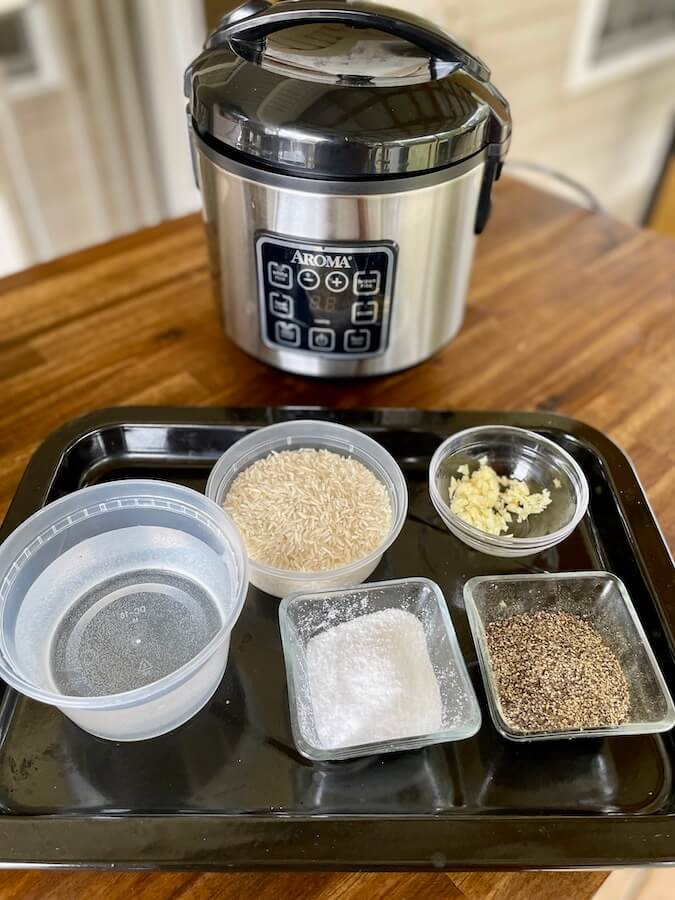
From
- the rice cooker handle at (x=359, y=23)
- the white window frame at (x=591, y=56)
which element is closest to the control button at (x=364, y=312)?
the rice cooker handle at (x=359, y=23)

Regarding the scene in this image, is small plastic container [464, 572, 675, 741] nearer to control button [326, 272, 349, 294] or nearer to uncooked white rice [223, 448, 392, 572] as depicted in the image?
uncooked white rice [223, 448, 392, 572]

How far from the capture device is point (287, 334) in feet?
2.45

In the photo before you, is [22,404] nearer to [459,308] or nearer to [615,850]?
[459,308]

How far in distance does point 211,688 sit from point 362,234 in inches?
16.3

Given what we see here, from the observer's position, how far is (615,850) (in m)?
0.48

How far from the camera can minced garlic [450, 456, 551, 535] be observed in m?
0.69

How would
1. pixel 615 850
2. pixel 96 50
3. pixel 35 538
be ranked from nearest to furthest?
pixel 615 850 < pixel 35 538 < pixel 96 50

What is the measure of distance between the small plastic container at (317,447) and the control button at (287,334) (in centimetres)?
8

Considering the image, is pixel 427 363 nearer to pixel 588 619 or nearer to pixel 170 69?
pixel 588 619

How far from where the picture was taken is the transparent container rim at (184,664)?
1.54 feet

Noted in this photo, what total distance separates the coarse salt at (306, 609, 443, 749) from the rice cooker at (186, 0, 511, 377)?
0.98ft

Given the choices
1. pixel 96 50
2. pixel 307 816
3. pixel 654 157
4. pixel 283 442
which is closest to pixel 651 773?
pixel 307 816

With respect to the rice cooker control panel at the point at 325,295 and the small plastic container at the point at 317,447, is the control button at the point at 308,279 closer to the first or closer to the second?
the rice cooker control panel at the point at 325,295

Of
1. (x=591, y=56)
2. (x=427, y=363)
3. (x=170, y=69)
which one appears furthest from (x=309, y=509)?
(x=591, y=56)
